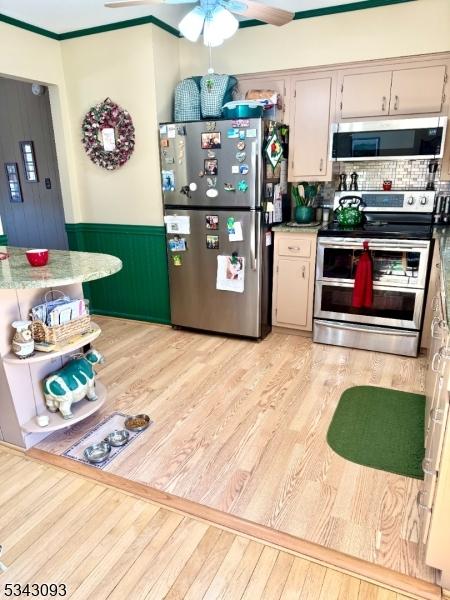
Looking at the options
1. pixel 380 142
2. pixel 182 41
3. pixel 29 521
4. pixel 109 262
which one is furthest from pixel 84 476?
pixel 182 41

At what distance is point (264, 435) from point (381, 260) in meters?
1.64

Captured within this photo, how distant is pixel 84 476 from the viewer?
1930 millimetres

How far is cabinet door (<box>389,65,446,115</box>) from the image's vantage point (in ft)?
9.68

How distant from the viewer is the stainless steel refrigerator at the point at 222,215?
3.05 meters

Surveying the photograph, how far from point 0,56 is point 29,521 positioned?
3207mm

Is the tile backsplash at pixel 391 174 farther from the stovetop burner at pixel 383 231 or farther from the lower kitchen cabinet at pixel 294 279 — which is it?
the lower kitchen cabinet at pixel 294 279

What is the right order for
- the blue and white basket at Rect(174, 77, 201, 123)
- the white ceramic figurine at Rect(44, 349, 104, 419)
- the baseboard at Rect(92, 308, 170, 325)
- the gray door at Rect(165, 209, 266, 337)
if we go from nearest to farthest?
the white ceramic figurine at Rect(44, 349, 104, 419), the gray door at Rect(165, 209, 266, 337), the blue and white basket at Rect(174, 77, 201, 123), the baseboard at Rect(92, 308, 170, 325)

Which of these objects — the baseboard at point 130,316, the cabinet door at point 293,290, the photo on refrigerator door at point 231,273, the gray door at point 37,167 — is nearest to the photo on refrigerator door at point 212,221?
the photo on refrigerator door at point 231,273

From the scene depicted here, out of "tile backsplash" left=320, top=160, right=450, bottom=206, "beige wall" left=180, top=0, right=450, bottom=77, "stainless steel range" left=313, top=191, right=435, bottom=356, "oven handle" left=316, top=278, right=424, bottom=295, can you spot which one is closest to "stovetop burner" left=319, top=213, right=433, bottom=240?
"stainless steel range" left=313, top=191, right=435, bottom=356

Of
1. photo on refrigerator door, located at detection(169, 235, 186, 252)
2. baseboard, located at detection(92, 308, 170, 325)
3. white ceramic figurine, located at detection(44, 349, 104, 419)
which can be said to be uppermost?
photo on refrigerator door, located at detection(169, 235, 186, 252)

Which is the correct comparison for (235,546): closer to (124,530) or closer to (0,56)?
(124,530)

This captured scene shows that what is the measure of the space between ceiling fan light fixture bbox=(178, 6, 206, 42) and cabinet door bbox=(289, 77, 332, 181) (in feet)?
4.35

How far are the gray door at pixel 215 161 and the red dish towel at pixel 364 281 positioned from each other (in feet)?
2.94

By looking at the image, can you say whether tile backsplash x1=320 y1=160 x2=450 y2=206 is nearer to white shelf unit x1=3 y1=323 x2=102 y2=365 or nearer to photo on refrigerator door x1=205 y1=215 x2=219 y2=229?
photo on refrigerator door x1=205 y1=215 x2=219 y2=229
